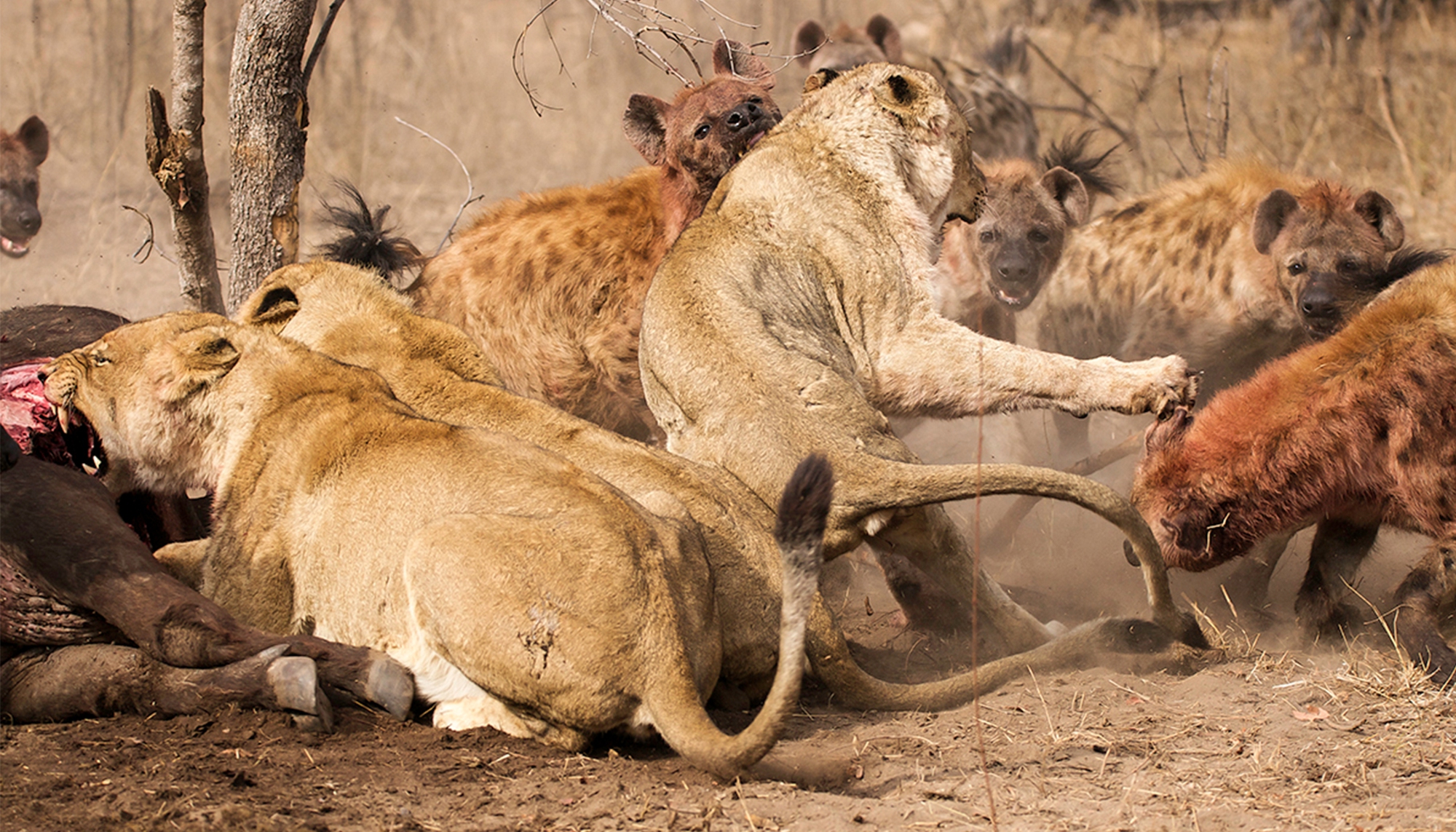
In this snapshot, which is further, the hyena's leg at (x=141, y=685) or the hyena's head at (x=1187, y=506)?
the hyena's head at (x=1187, y=506)

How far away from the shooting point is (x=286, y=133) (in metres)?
5.62

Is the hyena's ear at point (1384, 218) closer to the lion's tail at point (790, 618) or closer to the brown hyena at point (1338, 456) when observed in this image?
the brown hyena at point (1338, 456)

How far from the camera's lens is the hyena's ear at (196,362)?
4.06 m

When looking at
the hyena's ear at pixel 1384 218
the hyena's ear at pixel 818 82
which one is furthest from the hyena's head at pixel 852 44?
the hyena's ear at pixel 818 82

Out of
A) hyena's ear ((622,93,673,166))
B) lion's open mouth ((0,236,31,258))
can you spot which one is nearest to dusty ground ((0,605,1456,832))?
hyena's ear ((622,93,673,166))

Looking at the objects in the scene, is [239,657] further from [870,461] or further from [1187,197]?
[1187,197]

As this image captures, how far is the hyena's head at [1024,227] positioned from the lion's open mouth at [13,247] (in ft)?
22.1

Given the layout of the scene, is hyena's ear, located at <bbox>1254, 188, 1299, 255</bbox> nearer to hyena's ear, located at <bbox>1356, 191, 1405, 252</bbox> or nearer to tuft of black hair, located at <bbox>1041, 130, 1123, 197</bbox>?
hyena's ear, located at <bbox>1356, 191, 1405, 252</bbox>

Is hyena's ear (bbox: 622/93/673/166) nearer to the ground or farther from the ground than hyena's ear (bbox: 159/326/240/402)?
farther from the ground

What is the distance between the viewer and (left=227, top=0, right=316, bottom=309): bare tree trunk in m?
5.51

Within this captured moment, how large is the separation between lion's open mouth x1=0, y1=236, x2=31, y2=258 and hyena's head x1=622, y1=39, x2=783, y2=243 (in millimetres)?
5729

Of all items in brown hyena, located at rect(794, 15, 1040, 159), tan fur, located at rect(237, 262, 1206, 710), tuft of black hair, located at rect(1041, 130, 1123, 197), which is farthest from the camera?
brown hyena, located at rect(794, 15, 1040, 159)

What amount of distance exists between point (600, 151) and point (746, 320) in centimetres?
772

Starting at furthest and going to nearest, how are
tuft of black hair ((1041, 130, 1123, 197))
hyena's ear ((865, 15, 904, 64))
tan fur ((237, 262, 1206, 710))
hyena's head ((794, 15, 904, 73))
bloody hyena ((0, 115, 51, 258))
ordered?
bloody hyena ((0, 115, 51, 258)) → hyena's ear ((865, 15, 904, 64)) → hyena's head ((794, 15, 904, 73)) → tuft of black hair ((1041, 130, 1123, 197)) → tan fur ((237, 262, 1206, 710))
